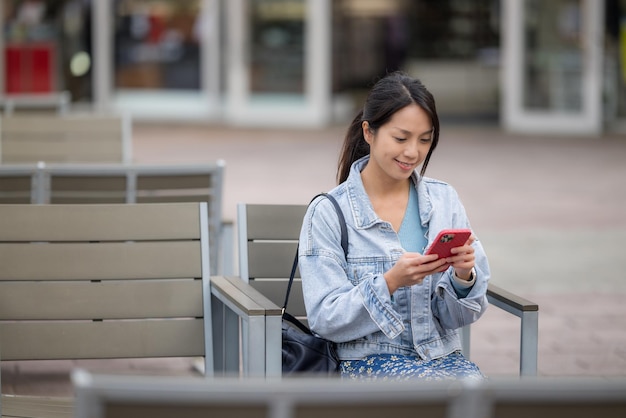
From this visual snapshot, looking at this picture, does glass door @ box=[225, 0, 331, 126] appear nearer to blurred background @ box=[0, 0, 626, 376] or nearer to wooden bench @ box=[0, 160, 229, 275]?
blurred background @ box=[0, 0, 626, 376]

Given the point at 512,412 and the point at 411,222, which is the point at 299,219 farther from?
the point at 512,412

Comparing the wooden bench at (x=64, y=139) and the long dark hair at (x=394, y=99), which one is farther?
the wooden bench at (x=64, y=139)

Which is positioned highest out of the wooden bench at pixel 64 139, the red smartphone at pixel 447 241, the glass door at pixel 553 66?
the glass door at pixel 553 66

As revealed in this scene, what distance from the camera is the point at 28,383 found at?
16.2 ft

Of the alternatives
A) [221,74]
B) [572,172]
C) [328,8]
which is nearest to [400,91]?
[572,172]

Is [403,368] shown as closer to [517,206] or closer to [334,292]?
[334,292]

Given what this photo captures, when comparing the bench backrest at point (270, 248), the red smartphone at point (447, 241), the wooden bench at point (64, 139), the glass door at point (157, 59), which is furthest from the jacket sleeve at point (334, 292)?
the glass door at point (157, 59)

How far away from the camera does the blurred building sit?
1572 centimetres

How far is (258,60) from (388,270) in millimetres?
14345

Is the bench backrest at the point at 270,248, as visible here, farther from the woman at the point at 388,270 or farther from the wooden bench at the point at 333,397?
the wooden bench at the point at 333,397

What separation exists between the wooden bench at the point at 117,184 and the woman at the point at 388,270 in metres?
1.69

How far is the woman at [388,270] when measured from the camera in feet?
10.3

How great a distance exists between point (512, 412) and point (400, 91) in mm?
1450

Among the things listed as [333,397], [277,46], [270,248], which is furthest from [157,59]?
[333,397]
